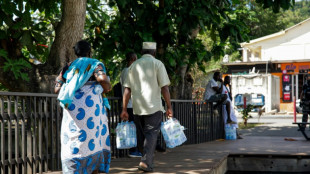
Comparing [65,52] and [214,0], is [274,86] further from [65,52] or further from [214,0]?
[65,52]

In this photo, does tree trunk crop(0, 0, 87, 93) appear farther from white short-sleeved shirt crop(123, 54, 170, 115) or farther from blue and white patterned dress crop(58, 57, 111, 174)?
blue and white patterned dress crop(58, 57, 111, 174)

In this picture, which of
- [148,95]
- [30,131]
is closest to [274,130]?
[148,95]

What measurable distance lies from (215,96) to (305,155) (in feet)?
13.0

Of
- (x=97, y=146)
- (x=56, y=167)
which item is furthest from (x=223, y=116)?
(x=97, y=146)

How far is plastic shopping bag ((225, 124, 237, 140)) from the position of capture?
1254 cm

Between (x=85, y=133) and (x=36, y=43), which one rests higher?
(x=36, y=43)

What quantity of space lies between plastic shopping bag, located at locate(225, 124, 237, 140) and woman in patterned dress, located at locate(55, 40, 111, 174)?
7.76 m

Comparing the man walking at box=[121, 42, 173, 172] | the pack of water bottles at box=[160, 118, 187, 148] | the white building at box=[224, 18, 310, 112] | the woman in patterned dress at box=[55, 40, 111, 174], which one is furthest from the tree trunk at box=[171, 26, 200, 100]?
the white building at box=[224, 18, 310, 112]

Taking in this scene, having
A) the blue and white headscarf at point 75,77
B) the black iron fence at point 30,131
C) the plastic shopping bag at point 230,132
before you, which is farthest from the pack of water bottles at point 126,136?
the plastic shopping bag at point 230,132

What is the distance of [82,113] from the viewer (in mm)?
5047

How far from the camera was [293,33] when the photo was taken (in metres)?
37.4

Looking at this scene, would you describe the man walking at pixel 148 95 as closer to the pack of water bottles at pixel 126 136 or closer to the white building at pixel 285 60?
the pack of water bottles at pixel 126 136

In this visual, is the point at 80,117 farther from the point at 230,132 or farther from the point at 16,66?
the point at 230,132

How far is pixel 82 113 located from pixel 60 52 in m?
3.13
